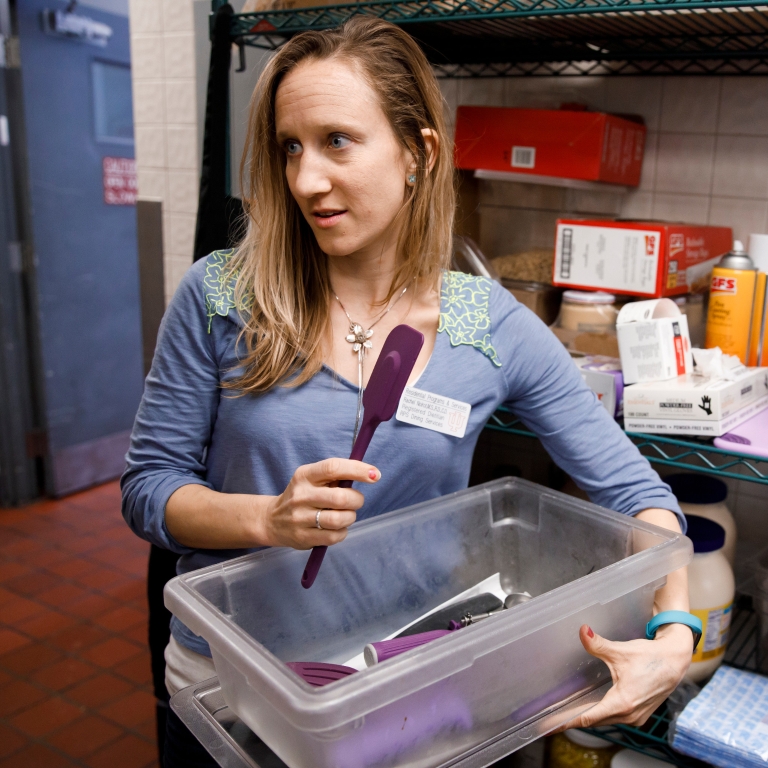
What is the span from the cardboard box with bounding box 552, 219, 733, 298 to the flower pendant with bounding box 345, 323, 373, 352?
0.54 m

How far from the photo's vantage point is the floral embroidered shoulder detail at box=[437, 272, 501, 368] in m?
1.07

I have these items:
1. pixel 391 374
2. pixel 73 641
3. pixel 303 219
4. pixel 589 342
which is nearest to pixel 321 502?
pixel 391 374

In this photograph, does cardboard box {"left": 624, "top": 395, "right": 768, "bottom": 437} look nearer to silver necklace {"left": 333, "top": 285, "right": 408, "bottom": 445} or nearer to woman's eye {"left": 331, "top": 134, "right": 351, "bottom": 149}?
silver necklace {"left": 333, "top": 285, "right": 408, "bottom": 445}

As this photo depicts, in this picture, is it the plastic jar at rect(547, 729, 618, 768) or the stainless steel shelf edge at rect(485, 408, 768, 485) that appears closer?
the stainless steel shelf edge at rect(485, 408, 768, 485)

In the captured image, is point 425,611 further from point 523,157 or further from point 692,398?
point 523,157

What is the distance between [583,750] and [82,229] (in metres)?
2.72

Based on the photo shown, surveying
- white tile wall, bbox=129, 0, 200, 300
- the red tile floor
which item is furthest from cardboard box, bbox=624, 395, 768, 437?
the red tile floor

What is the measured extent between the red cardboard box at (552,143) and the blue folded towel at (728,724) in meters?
0.90

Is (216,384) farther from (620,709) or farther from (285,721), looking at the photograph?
(620,709)

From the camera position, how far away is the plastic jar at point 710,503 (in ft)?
4.60

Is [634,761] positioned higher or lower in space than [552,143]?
lower

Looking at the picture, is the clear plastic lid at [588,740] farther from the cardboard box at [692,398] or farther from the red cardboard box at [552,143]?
the red cardboard box at [552,143]

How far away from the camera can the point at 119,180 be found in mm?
3340

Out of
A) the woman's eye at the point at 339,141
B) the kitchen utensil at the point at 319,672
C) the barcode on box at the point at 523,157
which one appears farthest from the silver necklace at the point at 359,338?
the barcode on box at the point at 523,157
